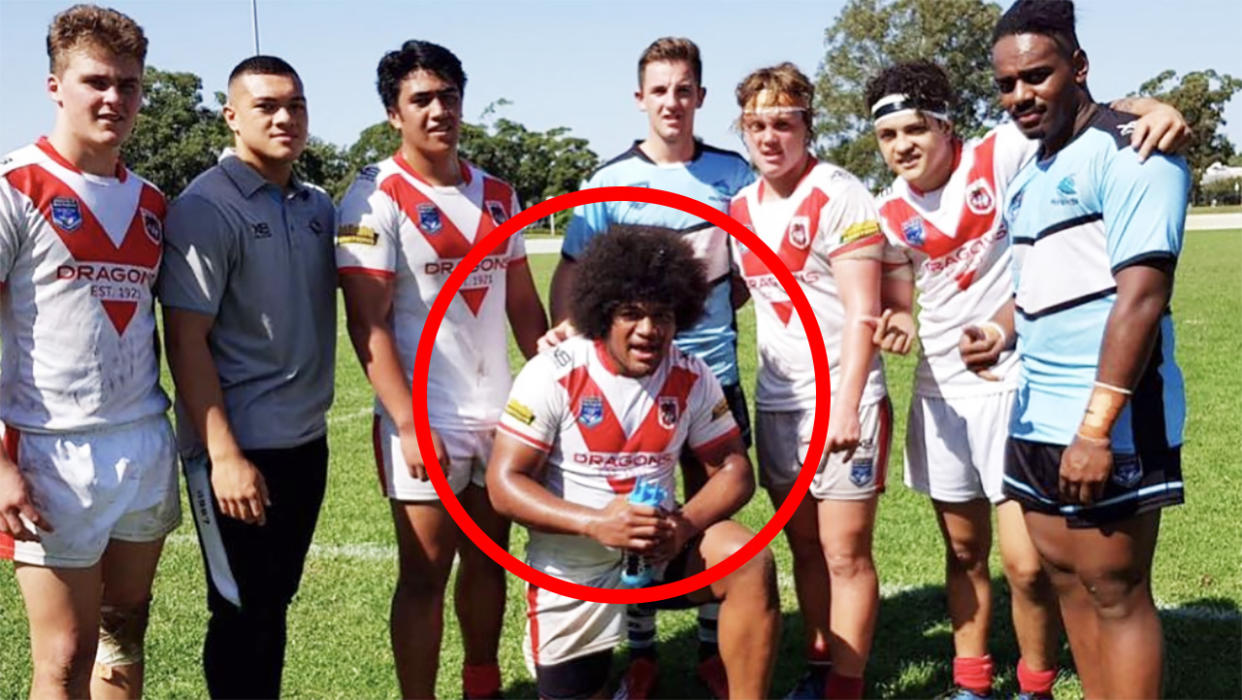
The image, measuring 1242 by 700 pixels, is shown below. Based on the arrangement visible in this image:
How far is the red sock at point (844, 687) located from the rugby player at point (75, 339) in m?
2.61

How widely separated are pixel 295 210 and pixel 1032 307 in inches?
94.9

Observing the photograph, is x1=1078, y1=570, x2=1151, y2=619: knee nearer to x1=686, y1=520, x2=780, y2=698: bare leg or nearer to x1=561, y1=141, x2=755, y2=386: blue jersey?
x1=686, y1=520, x2=780, y2=698: bare leg

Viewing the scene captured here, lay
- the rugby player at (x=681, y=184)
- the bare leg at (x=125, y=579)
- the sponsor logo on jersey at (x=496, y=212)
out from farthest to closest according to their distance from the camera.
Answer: the rugby player at (x=681, y=184) → the sponsor logo on jersey at (x=496, y=212) → the bare leg at (x=125, y=579)

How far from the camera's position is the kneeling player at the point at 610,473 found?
3941 mm

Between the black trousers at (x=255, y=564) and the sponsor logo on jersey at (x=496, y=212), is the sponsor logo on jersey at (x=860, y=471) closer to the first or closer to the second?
the sponsor logo on jersey at (x=496, y=212)

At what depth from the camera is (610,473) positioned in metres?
4.04

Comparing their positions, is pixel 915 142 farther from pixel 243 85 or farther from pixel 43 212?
pixel 43 212

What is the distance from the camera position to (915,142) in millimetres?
4332

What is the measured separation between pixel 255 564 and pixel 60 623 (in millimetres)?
650

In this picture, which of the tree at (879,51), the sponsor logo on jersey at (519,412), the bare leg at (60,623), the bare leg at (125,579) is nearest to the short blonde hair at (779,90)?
the sponsor logo on jersey at (519,412)

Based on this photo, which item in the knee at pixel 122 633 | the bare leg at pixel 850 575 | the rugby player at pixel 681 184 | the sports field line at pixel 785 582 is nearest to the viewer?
the knee at pixel 122 633

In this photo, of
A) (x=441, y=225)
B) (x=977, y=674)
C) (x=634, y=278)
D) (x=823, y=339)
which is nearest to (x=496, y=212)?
(x=441, y=225)

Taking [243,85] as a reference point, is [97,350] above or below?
below

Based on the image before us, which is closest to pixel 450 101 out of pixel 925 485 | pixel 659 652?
pixel 925 485
